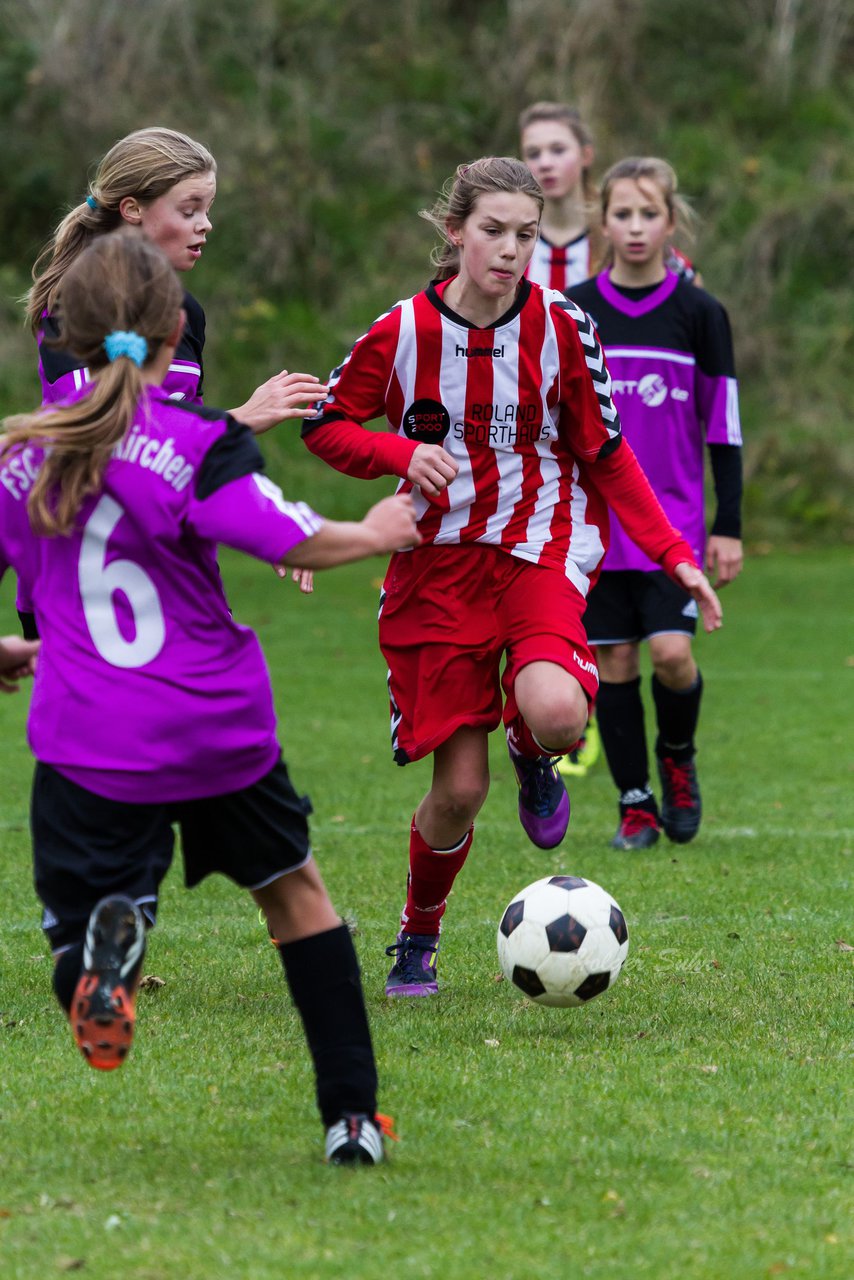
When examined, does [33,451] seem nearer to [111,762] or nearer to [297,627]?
[111,762]

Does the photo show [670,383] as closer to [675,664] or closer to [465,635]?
[675,664]

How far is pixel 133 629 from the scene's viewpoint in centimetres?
315

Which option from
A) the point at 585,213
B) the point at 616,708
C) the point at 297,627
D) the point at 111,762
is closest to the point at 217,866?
the point at 111,762

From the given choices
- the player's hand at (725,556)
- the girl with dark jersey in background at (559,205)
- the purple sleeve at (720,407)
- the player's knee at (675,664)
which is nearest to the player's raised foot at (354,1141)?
the player's hand at (725,556)

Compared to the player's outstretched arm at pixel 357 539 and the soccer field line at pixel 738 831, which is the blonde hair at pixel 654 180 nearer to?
the soccer field line at pixel 738 831

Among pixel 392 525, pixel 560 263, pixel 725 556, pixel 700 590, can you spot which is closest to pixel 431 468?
pixel 700 590

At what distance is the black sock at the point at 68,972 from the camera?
10.3 ft

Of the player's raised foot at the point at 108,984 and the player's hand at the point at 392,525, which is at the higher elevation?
the player's hand at the point at 392,525

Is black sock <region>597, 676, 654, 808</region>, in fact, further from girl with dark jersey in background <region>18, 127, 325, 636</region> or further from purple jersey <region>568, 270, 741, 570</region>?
girl with dark jersey in background <region>18, 127, 325, 636</region>

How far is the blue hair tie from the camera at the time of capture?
3135mm

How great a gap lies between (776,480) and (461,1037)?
51.3ft

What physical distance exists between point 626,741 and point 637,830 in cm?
35

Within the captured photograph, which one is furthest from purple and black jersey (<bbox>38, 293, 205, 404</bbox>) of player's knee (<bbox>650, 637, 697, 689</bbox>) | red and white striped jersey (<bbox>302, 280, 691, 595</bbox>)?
player's knee (<bbox>650, 637, 697, 689</bbox>)

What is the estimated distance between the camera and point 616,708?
696cm
